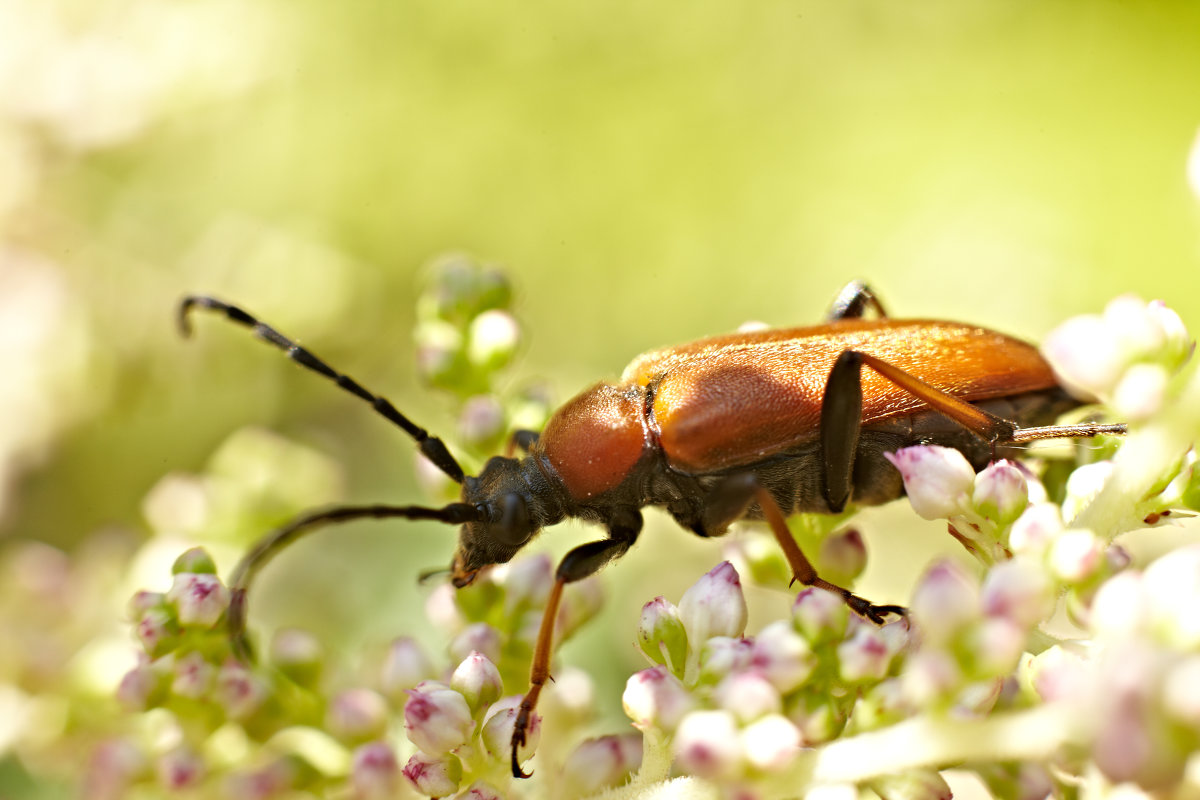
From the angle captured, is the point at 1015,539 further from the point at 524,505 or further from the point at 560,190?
the point at 560,190

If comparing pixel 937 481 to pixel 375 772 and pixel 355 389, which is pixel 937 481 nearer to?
pixel 375 772

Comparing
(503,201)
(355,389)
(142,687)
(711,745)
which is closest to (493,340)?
(355,389)

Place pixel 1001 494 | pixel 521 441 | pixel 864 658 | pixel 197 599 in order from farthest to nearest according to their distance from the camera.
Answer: pixel 521 441 → pixel 197 599 → pixel 1001 494 → pixel 864 658

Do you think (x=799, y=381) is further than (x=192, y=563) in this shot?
Yes

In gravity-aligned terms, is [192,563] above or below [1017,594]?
above

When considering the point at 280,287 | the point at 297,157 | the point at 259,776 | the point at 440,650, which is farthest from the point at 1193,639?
the point at 297,157

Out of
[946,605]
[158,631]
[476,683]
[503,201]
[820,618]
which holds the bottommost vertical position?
[946,605]

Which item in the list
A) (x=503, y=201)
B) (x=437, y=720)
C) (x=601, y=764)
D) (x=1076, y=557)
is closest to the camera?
(x=1076, y=557)
